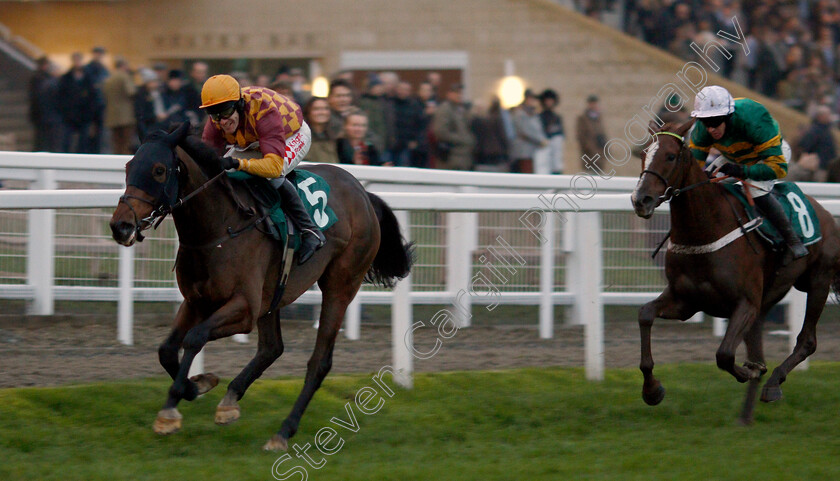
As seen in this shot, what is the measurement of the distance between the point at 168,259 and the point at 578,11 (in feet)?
37.2

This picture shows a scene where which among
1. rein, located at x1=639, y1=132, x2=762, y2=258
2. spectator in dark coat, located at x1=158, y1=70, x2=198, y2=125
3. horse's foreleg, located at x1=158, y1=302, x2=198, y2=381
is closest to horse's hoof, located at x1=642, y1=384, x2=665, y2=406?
rein, located at x1=639, y1=132, x2=762, y2=258

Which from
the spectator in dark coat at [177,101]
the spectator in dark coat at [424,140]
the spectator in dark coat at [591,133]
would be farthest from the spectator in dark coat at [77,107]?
the spectator in dark coat at [591,133]

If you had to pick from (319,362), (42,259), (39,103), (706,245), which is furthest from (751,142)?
(39,103)

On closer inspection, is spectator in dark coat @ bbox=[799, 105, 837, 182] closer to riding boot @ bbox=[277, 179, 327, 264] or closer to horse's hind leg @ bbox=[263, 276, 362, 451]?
horse's hind leg @ bbox=[263, 276, 362, 451]

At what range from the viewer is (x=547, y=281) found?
259 inches

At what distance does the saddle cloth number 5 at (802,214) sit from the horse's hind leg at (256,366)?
279 cm

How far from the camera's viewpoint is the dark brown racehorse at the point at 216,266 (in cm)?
426

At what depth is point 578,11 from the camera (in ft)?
52.4

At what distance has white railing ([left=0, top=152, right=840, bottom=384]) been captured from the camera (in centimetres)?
559

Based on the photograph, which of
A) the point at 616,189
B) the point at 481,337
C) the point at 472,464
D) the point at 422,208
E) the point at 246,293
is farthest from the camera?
the point at 616,189

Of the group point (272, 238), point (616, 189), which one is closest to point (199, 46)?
point (616, 189)

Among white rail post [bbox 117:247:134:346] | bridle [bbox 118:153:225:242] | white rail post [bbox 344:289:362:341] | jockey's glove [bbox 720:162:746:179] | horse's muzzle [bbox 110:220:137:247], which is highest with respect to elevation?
jockey's glove [bbox 720:162:746:179]

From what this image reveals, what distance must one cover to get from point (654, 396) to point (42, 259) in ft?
10.6

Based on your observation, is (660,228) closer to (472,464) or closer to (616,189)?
(616,189)
